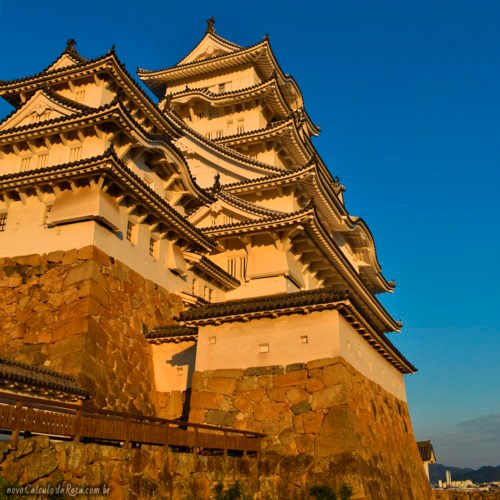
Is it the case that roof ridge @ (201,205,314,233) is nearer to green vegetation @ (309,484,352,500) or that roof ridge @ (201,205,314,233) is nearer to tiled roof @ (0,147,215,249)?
tiled roof @ (0,147,215,249)

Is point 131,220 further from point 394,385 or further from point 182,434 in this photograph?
point 394,385

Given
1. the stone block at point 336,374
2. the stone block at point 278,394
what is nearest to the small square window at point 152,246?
the stone block at point 278,394

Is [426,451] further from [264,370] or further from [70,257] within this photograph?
[70,257]

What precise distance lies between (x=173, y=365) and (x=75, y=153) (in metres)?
8.53

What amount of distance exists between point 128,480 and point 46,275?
31.7 feet

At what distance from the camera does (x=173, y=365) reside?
19766mm

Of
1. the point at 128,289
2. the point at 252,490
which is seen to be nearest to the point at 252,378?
the point at 252,490

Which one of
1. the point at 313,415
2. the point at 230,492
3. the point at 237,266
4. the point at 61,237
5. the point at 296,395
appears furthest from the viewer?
the point at 237,266

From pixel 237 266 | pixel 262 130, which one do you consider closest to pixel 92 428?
pixel 237 266

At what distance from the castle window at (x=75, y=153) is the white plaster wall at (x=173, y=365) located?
7.39 meters

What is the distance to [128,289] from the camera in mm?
19141

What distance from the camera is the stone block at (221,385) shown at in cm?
1587

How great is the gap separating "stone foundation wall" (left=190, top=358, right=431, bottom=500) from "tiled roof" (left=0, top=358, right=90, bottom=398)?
3.58 m

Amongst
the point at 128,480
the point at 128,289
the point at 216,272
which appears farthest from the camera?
the point at 216,272
